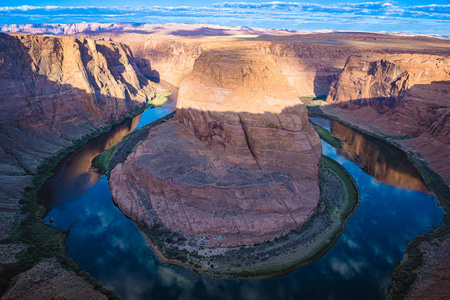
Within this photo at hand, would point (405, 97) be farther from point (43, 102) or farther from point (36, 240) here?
point (43, 102)

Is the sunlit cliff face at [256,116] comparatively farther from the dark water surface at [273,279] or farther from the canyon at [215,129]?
the dark water surface at [273,279]

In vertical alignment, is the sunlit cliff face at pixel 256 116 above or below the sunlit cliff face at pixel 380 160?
above

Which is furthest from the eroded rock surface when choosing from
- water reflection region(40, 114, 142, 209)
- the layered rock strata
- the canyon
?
water reflection region(40, 114, 142, 209)

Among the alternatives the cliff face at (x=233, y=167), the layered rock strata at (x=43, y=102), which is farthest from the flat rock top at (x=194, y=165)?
the layered rock strata at (x=43, y=102)

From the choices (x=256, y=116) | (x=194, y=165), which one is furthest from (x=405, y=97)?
(x=194, y=165)

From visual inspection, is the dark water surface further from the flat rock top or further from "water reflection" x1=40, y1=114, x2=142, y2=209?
the flat rock top

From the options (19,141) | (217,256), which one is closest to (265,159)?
(217,256)
